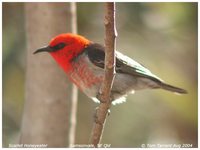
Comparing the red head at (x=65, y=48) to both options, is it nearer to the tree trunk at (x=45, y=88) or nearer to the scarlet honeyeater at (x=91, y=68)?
the scarlet honeyeater at (x=91, y=68)

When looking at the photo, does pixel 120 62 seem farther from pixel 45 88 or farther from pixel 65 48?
pixel 45 88

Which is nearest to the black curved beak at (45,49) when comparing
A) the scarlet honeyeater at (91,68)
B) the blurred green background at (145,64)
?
the scarlet honeyeater at (91,68)

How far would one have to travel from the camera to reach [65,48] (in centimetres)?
444

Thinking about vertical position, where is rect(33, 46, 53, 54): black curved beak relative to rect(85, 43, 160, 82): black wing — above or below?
above

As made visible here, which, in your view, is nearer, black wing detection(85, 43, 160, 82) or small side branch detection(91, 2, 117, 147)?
small side branch detection(91, 2, 117, 147)

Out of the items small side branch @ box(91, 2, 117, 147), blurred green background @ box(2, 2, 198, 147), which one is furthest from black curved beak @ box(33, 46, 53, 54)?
blurred green background @ box(2, 2, 198, 147)

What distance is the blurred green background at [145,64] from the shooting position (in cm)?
573

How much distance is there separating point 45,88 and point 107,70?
1482 millimetres

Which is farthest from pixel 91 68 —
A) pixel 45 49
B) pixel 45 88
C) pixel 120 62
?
pixel 45 88

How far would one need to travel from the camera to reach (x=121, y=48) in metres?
6.38

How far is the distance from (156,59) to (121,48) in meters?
0.47

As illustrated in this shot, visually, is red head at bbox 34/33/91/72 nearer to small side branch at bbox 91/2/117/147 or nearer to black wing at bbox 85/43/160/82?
black wing at bbox 85/43/160/82

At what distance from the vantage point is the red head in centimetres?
438

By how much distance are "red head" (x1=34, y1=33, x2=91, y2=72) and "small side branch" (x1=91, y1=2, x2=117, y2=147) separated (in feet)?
3.29
